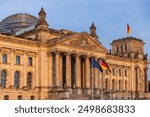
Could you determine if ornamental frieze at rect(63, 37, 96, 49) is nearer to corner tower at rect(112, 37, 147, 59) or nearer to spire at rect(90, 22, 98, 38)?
spire at rect(90, 22, 98, 38)

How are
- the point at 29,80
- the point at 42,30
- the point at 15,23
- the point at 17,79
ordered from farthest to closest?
1. the point at 15,23
2. the point at 42,30
3. the point at 29,80
4. the point at 17,79

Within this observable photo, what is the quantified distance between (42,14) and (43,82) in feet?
47.4

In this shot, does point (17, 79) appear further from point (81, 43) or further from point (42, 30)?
point (81, 43)

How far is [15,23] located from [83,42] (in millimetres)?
24573

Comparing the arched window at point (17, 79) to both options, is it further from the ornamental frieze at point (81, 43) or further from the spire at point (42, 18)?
the spire at point (42, 18)

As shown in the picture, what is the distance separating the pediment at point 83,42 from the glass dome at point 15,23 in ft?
69.4

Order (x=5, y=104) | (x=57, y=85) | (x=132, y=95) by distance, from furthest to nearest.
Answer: (x=132, y=95)
(x=57, y=85)
(x=5, y=104)

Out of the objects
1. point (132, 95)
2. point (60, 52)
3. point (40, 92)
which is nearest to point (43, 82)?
point (40, 92)

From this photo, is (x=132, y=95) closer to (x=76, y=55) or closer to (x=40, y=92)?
(x=76, y=55)

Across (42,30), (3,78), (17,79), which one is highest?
(42,30)

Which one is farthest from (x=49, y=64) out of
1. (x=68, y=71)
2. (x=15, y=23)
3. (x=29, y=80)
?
(x=15, y=23)

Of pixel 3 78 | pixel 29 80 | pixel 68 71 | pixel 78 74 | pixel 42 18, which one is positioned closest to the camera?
pixel 3 78

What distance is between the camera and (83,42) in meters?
68.6

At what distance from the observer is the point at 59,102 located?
13.4 metres
